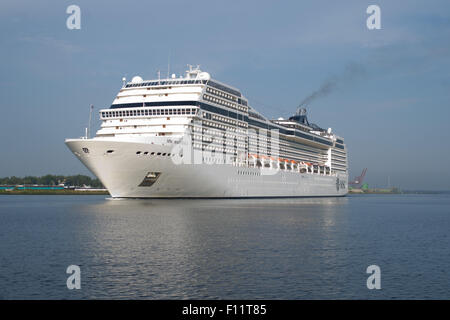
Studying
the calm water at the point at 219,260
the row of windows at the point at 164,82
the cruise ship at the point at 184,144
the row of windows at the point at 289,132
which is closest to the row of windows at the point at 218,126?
the cruise ship at the point at 184,144

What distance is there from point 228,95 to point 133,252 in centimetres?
4832

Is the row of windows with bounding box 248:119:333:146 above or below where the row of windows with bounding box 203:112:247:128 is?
above

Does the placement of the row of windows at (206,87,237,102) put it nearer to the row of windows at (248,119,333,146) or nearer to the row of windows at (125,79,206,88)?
the row of windows at (125,79,206,88)

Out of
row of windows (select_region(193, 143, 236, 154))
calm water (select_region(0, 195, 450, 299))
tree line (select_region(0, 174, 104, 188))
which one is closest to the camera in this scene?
calm water (select_region(0, 195, 450, 299))

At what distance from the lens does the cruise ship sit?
50.9 metres

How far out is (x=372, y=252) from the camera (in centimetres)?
2281

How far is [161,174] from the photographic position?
5409 centimetres

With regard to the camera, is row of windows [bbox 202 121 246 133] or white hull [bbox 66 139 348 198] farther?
row of windows [bbox 202 121 246 133]

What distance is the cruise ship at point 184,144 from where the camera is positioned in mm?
50906

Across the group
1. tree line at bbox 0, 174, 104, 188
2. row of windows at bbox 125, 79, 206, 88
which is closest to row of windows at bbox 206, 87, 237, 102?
row of windows at bbox 125, 79, 206, 88

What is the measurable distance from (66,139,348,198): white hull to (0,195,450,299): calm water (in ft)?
55.3

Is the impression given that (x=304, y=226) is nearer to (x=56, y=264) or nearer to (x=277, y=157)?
(x=56, y=264)

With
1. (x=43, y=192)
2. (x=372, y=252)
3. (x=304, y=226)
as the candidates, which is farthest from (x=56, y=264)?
(x=43, y=192)

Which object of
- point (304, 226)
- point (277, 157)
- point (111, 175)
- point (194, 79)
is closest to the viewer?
point (304, 226)
